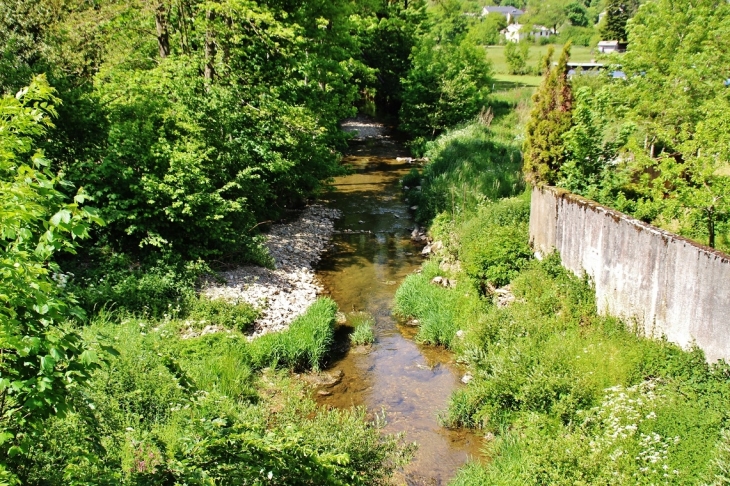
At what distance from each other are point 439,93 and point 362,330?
20.6 meters

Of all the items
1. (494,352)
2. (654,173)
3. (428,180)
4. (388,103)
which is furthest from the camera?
(388,103)

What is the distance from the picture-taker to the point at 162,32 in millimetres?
15039

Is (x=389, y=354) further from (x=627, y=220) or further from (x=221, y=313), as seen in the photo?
(x=627, y=220)

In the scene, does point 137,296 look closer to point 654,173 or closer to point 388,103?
point 654,173

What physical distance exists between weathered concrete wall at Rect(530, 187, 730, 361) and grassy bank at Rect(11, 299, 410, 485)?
14.3 feet

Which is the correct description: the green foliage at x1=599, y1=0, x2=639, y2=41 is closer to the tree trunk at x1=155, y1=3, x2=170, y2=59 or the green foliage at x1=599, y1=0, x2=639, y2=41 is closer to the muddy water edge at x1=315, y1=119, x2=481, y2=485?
the muddy water edge at x1=315, y1=119, x2=481, y2=485

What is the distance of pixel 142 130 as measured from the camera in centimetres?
1184

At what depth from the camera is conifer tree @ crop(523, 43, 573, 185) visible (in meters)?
11.7

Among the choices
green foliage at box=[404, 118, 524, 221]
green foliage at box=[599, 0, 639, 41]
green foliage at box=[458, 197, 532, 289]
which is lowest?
green foliage at box=[458, 197, 532, 289]

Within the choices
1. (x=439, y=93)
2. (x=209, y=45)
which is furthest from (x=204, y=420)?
(x=439, y=93)

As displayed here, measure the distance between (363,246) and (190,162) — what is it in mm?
6280

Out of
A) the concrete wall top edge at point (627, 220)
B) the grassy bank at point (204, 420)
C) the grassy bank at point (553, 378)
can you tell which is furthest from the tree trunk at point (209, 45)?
the concrete wall top edge at point (627, 220)

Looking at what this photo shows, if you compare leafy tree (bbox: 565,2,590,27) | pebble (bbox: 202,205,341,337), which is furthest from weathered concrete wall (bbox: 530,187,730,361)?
leafy tree (bbox: 565,2,590,27)

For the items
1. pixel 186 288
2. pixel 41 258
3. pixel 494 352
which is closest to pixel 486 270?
pixel 494 352
